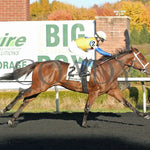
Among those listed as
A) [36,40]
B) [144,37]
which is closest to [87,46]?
[36,40]

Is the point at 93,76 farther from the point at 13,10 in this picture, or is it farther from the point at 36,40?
the point at 13,10

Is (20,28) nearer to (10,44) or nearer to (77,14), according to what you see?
(10,44)

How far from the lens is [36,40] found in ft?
48.3

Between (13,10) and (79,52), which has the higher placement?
(13,10)

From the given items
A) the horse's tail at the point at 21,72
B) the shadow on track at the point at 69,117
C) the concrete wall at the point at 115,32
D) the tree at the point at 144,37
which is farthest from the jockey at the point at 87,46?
the tree at the point at 144,37

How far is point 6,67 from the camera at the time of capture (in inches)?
575

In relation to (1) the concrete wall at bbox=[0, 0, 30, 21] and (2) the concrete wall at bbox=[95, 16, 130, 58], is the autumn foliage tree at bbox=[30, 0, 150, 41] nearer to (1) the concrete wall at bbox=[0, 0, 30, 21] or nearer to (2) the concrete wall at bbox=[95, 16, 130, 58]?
(1) the concrete wall at bbox=[0, 0, 30, 21]

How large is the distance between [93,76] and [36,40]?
683 cm

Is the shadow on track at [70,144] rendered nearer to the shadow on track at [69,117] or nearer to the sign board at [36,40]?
the shadow on track at [69,117]

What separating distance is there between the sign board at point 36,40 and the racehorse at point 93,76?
19.7 feet

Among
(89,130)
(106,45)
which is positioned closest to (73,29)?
(106,45)

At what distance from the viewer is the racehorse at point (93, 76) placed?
8188 millimetres

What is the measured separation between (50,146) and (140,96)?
6572 millimetres

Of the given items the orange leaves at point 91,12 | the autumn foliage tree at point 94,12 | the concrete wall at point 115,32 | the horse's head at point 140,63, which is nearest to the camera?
the horse's head at point 140,63
